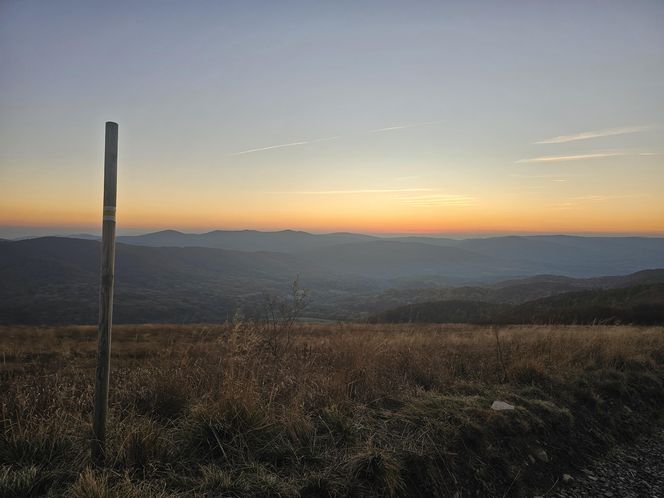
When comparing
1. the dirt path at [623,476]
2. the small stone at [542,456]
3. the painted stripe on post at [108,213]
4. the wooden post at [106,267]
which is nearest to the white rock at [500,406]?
the small stone at [542,456]

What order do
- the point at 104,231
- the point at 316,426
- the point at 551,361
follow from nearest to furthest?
the point at 104,231
the point at 316,426
the point at 551,361

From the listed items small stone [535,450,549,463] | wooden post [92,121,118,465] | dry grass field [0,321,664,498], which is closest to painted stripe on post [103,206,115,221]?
wooden post [92,121,118,465]

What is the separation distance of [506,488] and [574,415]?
217 centimetres

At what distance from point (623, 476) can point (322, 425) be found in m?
3.29

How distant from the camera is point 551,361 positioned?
6.73m

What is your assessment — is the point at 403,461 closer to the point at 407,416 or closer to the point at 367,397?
the point at 407,416

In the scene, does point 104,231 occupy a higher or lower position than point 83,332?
higher

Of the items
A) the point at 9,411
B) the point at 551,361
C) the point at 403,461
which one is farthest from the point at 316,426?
the point at 551,361

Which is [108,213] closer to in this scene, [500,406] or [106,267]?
[106,267]

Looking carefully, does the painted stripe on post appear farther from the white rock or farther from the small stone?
the small stone

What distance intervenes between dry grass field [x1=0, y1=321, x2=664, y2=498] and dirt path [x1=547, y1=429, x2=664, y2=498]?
6.5 inches

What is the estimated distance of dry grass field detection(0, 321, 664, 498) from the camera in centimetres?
311

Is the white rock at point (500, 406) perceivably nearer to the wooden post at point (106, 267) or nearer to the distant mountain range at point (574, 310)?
the wooden post at point (106, 267)

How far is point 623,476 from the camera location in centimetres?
401
